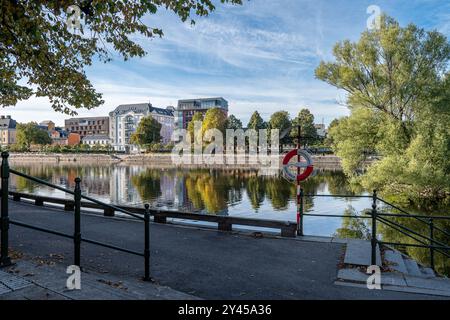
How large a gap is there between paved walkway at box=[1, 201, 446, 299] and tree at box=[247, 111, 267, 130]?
3440 inches

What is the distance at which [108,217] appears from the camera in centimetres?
1188

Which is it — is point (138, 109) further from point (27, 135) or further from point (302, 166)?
point (302, 166)

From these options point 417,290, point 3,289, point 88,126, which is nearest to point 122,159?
point 88,126

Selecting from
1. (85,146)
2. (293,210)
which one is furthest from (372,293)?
(85,146)

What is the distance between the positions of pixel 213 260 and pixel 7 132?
604 feet

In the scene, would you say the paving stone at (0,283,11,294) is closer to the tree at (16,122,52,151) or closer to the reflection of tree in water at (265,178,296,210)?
the reflection of tree in water at (265,178,296,210)

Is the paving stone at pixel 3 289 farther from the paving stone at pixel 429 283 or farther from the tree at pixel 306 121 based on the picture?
the tree at pixel 306 121

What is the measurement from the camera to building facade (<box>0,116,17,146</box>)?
160 m

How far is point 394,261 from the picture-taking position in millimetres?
7480

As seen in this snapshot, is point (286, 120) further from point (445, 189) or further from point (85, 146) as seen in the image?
point (85, 146)

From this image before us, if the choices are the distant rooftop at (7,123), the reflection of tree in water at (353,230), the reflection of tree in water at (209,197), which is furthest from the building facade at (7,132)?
the reflection of tree in water at (353,230)

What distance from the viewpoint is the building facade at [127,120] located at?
520 feet

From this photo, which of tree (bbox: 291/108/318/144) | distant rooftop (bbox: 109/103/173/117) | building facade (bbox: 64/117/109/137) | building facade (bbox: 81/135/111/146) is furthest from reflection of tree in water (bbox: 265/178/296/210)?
building facade (bbox: 64/117/109/137)

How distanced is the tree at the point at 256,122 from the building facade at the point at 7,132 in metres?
123
